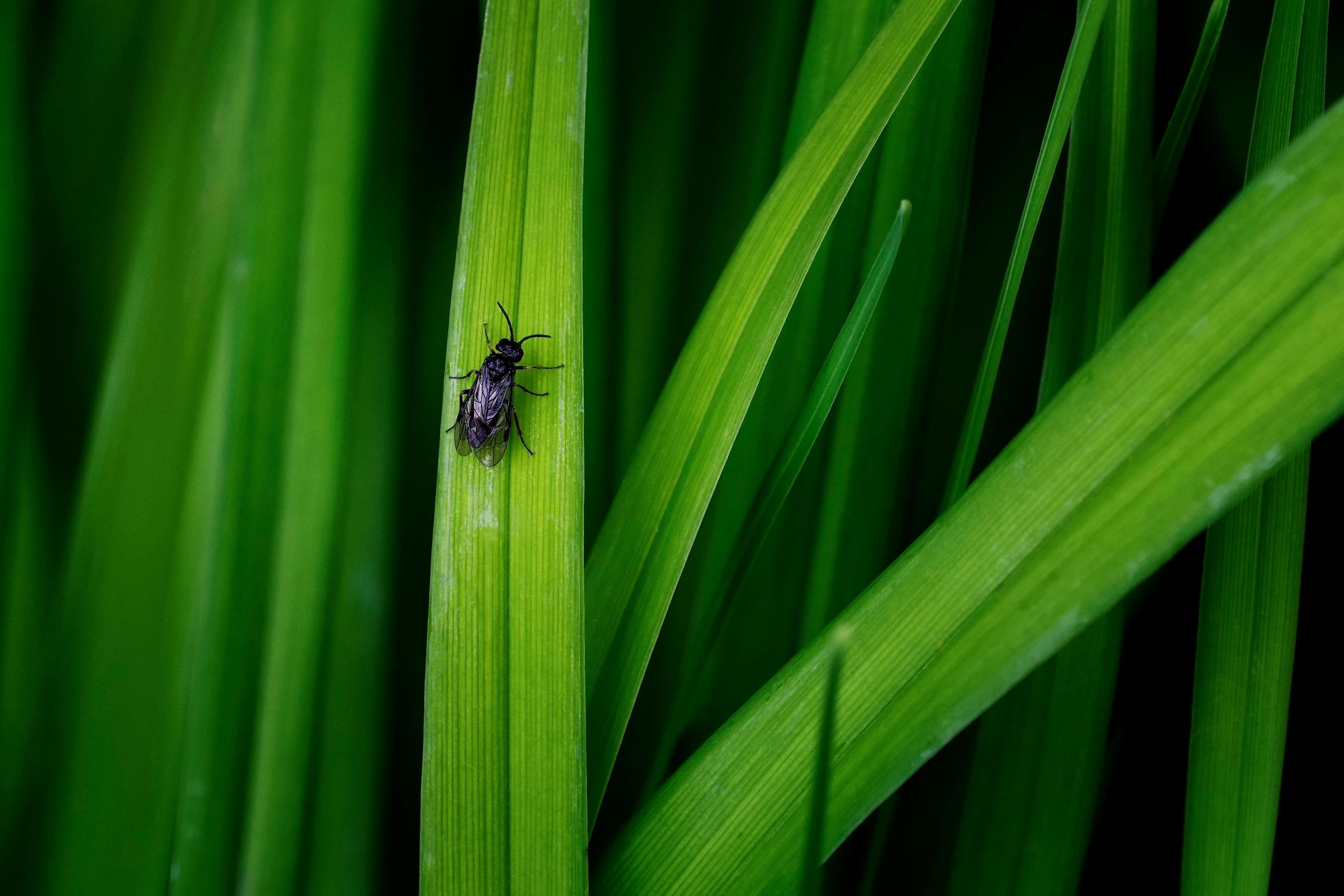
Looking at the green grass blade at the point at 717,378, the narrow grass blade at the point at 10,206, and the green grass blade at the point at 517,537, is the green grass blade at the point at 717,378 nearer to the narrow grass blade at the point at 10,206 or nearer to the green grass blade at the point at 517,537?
the green grass blade at the point at 517,537

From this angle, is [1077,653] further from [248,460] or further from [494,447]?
[248,460]

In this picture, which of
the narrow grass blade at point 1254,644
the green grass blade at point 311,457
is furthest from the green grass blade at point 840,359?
the green grass blade at point 311,457

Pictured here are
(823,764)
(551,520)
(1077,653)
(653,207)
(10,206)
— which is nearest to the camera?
(823,764)

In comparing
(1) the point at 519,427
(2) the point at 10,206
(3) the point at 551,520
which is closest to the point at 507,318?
(1) the point at 519,427

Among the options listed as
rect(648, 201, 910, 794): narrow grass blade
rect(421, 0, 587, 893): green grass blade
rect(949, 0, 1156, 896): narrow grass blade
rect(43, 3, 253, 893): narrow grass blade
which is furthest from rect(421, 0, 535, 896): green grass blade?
rect(949, 0, 1156, 896): narrow grass blade

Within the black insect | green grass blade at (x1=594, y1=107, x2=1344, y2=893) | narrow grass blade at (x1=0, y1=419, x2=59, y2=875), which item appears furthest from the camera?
narrow grass blade at (x1=0, y1=419, x2=59, y2=875)

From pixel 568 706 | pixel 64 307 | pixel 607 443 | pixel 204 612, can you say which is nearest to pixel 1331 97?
pixel 607 443

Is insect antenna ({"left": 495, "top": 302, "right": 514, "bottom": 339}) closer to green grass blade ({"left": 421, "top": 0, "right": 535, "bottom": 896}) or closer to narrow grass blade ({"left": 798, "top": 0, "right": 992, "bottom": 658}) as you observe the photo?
green grass blade ({"left": 421, "top": 0, "right": 535, "bottom": 896})
